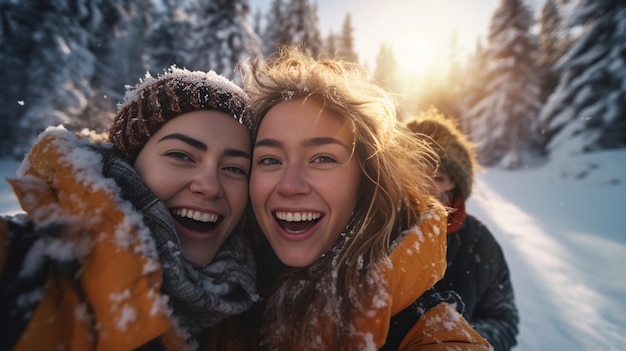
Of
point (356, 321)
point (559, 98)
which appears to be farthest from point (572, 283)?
point (559, 98)

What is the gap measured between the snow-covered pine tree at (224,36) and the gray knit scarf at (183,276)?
16869mm

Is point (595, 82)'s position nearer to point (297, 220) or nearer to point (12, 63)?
point (297, 220)

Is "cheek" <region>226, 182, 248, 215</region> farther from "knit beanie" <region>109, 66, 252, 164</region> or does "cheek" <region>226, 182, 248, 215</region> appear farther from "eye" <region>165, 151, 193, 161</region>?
"knit beanie" <region>109, 66, 252, 164</region>

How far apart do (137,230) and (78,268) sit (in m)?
0.27

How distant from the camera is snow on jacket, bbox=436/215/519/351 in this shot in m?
3.09

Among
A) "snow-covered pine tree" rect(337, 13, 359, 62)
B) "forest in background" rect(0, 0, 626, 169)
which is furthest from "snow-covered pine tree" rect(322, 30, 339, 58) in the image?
"forest in background" rect(0, 0, 626, 169)

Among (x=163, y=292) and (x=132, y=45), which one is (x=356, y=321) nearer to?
(x=163, y=292)

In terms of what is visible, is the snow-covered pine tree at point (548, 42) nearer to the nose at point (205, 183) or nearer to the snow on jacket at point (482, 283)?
the snow on jacket at point (482, 283)

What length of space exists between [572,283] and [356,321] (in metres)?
7.24

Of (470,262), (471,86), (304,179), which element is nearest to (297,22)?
(471,86)

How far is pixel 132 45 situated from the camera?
31203 mm

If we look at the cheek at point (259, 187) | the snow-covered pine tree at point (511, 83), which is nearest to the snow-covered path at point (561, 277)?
the cheek at point (259, 187)

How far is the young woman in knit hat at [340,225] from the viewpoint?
1.69 m

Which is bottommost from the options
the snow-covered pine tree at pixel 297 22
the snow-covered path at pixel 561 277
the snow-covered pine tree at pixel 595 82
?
the snow-covered path at pixel 561 277
